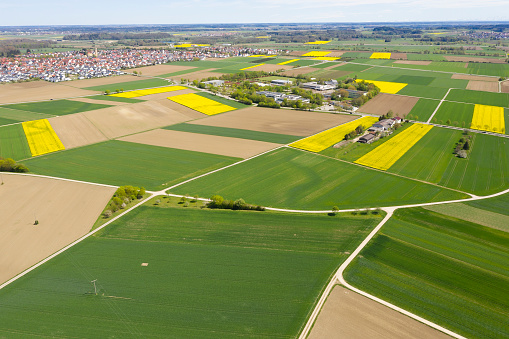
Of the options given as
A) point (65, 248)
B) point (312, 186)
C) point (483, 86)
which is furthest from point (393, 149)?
point (483, 86)

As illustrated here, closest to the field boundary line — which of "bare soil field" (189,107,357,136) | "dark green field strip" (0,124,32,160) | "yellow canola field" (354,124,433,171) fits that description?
"dark green field strip" (0,124,32,160)

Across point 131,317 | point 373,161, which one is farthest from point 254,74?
point 131,317

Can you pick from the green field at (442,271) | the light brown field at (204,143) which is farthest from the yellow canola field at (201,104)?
the green field at (442,271)

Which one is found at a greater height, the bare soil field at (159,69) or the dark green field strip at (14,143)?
the bare soil field at (159,69)

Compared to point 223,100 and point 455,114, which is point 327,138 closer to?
point 455,114

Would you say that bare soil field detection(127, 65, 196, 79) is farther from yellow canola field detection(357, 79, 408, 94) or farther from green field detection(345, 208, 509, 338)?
green field detection(345, 208, 509, 338)

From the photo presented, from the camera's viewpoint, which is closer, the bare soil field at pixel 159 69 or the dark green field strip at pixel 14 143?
the dark green field strip at pixel 14 143

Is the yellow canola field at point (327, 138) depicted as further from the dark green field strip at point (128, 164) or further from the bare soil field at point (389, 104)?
the dark green field strip at point (128, 164)
